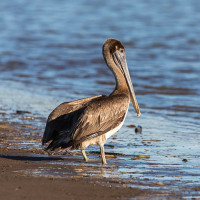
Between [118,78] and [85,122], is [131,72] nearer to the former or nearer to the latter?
[118,78]

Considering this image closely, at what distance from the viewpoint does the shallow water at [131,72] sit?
8.05 metres

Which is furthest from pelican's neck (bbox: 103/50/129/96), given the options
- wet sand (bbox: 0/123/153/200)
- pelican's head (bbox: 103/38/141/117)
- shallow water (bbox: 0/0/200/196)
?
wet sand (bbox: 0/123/153/200)

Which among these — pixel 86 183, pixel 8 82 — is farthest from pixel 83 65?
pixel 86 183

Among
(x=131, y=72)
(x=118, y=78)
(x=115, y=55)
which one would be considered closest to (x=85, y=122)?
(x=118, y=78)

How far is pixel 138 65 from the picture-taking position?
57.2 feet

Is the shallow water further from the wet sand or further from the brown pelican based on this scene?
the wet sand

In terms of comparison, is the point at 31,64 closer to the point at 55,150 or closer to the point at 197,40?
the point at 197,40

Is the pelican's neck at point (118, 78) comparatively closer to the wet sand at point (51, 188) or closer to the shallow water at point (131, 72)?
the shallow water at point (131, 72)

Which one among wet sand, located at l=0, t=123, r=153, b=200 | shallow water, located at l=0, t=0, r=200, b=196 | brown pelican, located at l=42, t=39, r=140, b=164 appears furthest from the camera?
shallow water, located at l=0, t=0, r=200, b=196

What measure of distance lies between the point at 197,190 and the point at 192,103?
6396mm

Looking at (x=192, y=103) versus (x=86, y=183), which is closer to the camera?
(x=86, y=183)

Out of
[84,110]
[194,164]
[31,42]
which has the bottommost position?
[31,42]

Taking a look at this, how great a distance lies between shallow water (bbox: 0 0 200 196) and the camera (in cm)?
805

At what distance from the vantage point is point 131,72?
1616cm
